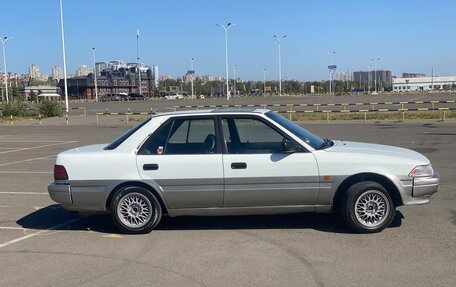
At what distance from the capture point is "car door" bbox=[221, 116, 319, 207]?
631 centimetres

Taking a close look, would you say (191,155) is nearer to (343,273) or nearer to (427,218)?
(343,273)

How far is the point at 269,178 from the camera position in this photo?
20.7 feet

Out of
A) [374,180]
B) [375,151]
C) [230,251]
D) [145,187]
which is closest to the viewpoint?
[230,251]

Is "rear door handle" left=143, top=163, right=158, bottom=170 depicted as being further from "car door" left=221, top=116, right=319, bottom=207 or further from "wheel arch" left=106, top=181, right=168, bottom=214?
"car door" left=221, top=116, right=319, bottom=207

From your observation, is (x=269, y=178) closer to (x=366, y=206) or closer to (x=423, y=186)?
(x=366, y=206)

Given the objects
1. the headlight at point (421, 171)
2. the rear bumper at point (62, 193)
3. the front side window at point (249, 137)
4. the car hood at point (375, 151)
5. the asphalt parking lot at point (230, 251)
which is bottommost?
the asphalt parking lot at point (230, 251)

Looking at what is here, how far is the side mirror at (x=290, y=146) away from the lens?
6332 mm

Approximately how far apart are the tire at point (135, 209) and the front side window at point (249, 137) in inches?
47.9

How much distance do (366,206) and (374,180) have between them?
0.36 m

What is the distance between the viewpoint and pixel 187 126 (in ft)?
22.0

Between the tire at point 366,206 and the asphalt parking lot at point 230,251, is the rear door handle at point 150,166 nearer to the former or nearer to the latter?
the asphalt parking lot at point 230,251

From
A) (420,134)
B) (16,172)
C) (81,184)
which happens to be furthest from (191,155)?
(420,134)

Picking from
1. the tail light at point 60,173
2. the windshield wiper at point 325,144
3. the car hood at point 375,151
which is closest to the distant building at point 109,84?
the tail light at point 60,173

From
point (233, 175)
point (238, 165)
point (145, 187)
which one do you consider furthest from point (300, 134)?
point (145, 187)
